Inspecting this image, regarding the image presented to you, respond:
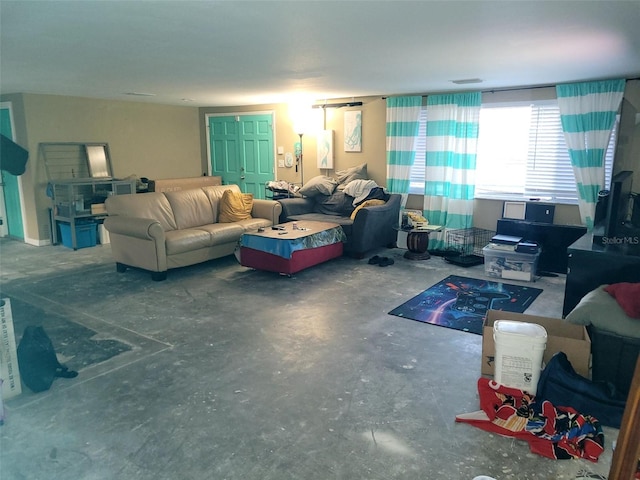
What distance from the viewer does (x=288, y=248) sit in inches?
190

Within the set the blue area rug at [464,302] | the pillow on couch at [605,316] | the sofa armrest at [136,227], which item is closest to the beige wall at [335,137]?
the blue area rug at [464,302]

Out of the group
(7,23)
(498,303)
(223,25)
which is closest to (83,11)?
(7,23)

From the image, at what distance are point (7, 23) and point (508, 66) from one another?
375cm

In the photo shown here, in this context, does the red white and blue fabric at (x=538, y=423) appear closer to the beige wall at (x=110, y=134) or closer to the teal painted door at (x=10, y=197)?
the beige wall at (x=110, y=134)

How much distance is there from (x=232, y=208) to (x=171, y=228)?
858mm

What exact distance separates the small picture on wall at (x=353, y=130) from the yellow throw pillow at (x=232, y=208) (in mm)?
1843

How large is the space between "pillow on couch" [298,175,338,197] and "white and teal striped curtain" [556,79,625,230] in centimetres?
300

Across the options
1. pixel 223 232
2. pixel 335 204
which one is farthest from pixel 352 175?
pixel 223 232

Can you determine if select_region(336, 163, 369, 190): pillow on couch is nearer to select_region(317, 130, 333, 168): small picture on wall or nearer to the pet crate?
select_region(317, 130, 333, 168): small picture on wall

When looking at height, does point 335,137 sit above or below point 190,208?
above

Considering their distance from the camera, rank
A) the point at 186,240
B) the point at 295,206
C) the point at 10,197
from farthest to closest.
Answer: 1. the point at 10,197
2. the point at 295,206
3. the point at 186,240

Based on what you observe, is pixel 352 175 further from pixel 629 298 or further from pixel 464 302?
pixel 629 298

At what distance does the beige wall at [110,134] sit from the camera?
6.28 m

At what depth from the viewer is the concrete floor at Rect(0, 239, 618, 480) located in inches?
82.7
